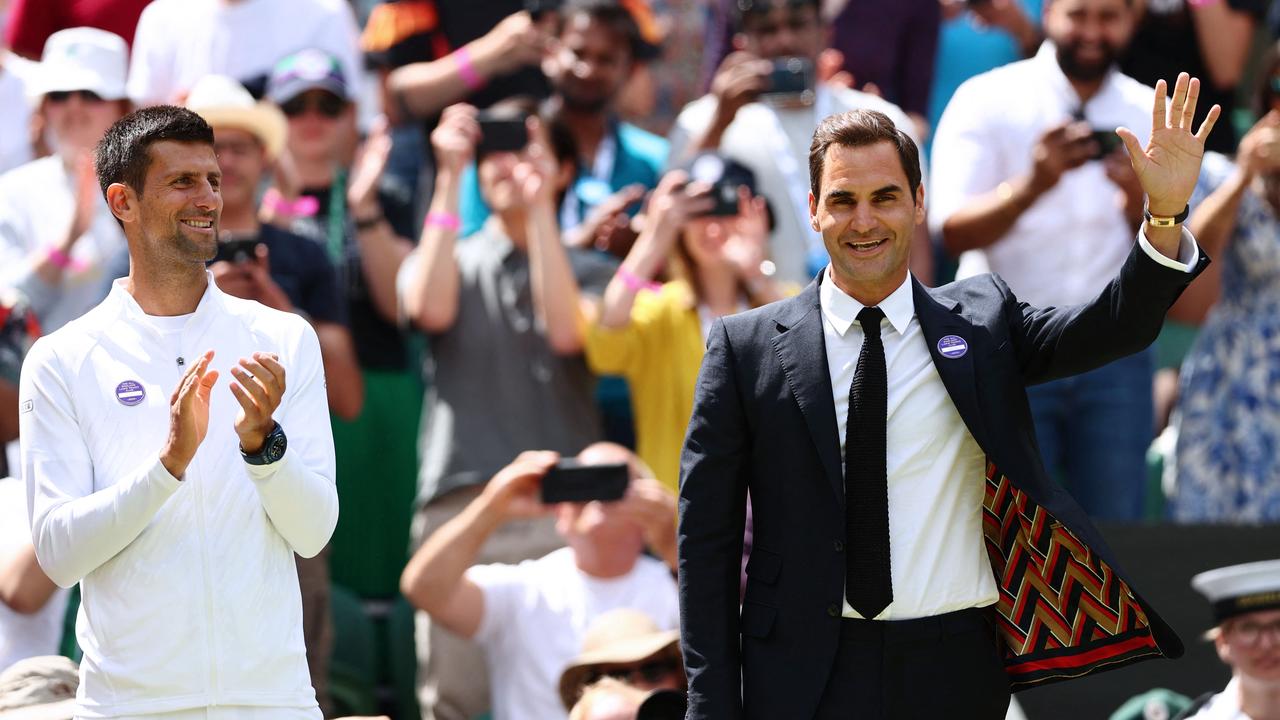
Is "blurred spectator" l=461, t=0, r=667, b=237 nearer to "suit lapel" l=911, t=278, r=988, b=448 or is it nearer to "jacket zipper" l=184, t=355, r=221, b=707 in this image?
"suit lapel" l=911, t=278, r=988, b=448

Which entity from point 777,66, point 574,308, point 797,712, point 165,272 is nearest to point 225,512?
point 165,272

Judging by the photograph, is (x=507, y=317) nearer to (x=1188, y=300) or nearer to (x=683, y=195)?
(x=683, y=195)

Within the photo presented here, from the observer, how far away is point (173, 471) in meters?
3.39

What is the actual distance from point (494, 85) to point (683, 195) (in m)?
1.47

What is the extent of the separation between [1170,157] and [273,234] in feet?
11.9

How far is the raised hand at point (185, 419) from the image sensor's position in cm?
338

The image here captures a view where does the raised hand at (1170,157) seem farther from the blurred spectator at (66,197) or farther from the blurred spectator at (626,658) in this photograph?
the blurred spectator at (66,197)

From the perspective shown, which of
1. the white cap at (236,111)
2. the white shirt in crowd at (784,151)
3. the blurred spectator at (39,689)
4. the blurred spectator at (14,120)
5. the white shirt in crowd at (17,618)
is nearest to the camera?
the blurred spectator at (39,689)

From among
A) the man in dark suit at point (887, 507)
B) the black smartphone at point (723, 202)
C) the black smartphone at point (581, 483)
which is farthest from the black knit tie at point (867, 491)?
the black smartphone at point (723, 202)

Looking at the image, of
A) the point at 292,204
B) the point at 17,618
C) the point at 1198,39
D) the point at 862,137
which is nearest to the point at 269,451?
the point at 862,137

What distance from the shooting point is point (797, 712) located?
353 cm

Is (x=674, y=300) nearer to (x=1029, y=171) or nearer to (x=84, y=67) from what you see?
(x=1029, y=171)

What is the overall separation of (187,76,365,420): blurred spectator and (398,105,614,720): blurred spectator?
32 centimetres

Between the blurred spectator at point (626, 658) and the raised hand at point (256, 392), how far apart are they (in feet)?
6.62
